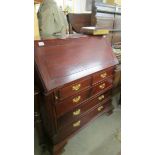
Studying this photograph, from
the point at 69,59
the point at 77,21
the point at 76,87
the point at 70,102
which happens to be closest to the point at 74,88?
the point at 76,87

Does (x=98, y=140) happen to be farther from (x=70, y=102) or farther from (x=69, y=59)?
(x=69, y=59)

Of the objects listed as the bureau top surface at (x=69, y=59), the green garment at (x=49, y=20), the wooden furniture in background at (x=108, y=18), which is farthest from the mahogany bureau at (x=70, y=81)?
the wooden furniture in background at (x=108, y=18)

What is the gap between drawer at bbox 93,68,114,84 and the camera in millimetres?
1547

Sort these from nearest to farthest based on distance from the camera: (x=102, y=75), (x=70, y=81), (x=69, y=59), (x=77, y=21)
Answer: (x=70, y=81)
(x=69, y=59)
(x=102, y=75)
(x=77, y=21)

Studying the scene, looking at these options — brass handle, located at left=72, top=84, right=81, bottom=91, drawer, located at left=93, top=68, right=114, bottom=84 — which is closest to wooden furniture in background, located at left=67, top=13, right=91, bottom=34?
drawer, located at left=93, top=68, right=114, bottom=84

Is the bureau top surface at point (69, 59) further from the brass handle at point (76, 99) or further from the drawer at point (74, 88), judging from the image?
the brass handle at point (76, 99)

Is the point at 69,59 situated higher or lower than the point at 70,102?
higher

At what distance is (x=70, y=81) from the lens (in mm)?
1269

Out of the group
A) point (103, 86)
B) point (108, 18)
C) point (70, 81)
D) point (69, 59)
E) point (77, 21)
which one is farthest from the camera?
point (77, 21)

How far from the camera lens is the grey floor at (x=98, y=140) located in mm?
1581

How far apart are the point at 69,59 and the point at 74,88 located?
28cm

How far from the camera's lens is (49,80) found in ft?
3.76
